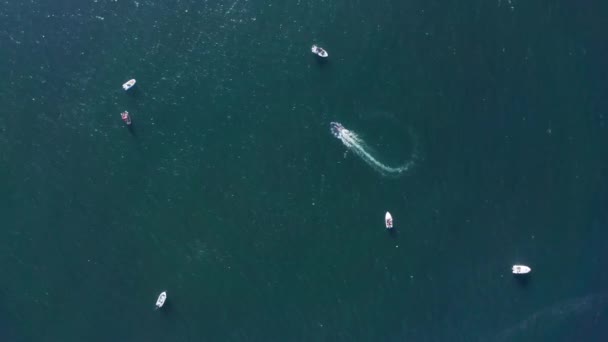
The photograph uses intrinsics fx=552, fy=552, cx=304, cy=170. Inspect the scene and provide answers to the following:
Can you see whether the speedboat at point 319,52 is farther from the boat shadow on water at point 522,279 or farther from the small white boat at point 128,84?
the boat shadow on water at point 522,279

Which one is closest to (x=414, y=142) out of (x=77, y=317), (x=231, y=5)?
(x=231, y=5)

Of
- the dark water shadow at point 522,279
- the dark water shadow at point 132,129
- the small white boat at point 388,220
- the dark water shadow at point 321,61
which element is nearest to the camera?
the dark water shadow at point 321,61

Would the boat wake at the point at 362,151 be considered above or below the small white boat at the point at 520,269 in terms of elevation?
below

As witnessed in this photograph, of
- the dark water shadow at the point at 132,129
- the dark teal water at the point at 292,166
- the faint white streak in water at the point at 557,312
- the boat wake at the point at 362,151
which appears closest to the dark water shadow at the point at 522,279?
the dark teal water at the point at 292,166

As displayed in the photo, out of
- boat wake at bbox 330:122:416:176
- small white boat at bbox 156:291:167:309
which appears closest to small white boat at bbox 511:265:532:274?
boat wake at bbox 330:122:416:176

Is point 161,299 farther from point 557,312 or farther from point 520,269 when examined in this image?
point 557,312

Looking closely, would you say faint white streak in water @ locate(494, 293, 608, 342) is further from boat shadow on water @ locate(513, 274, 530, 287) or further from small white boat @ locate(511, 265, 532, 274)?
small white boat @ locate(511, 265, 532, 274)
